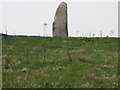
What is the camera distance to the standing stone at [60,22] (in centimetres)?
4378

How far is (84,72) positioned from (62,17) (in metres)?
31.5

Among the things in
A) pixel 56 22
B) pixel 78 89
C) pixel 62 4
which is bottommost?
pixel 78 89

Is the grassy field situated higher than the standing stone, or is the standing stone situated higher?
the standing stone

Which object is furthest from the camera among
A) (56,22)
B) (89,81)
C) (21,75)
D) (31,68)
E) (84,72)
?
(56,22)

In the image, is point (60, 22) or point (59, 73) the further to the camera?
point (60, 22)

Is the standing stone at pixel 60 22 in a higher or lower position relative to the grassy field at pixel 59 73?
higher

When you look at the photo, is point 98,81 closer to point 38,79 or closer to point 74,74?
point 74,74

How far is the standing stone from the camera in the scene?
43.8 meters

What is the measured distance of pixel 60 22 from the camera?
44656mm

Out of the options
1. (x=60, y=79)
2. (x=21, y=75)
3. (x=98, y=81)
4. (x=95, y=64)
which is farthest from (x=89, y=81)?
(x=95, y=64)

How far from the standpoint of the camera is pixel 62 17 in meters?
45.2

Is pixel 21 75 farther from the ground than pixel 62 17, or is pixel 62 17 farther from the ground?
pixel 62 17

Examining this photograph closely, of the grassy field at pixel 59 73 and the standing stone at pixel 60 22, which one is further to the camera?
the standing stone at pixel 60 22

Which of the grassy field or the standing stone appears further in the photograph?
the standing stone
